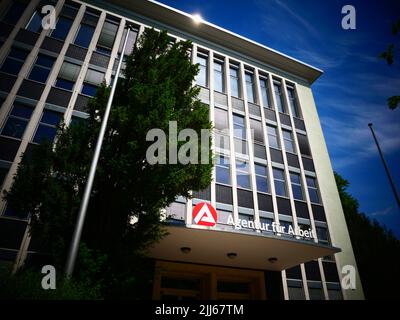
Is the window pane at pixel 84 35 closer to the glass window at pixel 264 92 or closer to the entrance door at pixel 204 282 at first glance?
the glass window at pixel 264 92

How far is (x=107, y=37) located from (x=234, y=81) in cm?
1028

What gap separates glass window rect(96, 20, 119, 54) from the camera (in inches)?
698

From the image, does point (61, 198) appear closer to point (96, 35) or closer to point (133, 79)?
point (133, 79)

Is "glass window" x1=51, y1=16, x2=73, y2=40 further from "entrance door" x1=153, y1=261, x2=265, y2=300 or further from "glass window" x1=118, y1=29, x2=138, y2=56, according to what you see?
"entrance door" x1=153, y1=261, x2=265, y2=300

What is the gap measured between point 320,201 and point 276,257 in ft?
25.4

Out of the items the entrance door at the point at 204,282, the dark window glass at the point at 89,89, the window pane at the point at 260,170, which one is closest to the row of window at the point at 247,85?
the window pane at the point at 260,170

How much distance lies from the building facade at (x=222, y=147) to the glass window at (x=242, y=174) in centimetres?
7

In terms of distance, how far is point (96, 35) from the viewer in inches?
698

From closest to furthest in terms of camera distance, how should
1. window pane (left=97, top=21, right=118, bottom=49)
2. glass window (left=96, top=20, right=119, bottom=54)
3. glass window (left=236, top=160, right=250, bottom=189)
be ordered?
glass window (left=236, top=160, right=250, bottom=189)
glass window (left=96, top=20, right=119, bottom=54)
window pane (left=97, top=21, right=118, bottom=49)

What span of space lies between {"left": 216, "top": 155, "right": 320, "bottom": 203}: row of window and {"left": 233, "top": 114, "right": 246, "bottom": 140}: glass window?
219 centimetres

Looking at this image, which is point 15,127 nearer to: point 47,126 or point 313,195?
point 47,126

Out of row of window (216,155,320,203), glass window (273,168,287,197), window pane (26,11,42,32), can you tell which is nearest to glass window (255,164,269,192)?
row of window (216,155,320,203)

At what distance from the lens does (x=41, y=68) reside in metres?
15.2

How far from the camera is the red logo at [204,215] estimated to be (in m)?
11.4
